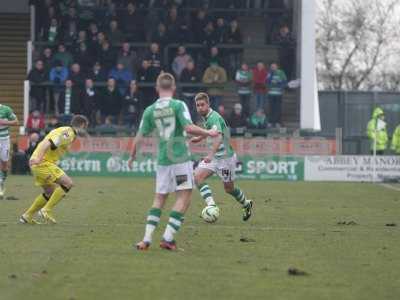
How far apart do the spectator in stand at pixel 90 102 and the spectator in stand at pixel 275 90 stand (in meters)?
5.44

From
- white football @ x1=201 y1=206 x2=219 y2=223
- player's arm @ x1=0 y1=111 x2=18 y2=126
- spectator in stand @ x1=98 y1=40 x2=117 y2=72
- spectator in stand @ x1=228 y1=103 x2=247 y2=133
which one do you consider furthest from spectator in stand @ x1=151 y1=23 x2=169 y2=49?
white football @ x1=201 y1=206 x2=219 y2=223

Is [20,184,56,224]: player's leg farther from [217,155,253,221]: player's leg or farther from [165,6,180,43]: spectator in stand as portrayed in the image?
[165,6,180,43]: spectator in stand

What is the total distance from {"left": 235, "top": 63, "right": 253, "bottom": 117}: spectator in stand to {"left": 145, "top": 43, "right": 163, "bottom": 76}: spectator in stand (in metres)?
2.47

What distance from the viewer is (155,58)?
34000mm

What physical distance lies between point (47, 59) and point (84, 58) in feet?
4.06

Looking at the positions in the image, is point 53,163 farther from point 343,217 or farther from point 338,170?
point 338,170

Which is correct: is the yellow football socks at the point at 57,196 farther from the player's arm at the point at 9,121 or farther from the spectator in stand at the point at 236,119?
the spectator in stand at the point at 236,119

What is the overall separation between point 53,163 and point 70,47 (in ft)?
64.2

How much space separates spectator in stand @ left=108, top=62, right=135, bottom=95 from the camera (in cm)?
3375

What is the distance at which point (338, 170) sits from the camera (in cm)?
3262

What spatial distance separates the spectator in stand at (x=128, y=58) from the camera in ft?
114

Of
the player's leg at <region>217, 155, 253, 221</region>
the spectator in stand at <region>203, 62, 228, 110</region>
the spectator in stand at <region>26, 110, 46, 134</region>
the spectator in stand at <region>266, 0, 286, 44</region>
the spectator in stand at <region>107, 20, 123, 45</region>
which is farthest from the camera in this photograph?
the spectator in stand at <region>266, 0, 286, 44</region>

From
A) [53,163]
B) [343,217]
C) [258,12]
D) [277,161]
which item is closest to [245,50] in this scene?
[258,12]

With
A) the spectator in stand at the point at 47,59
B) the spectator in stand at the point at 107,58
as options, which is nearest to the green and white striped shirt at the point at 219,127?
the spectator in stand at the point at 107,58
